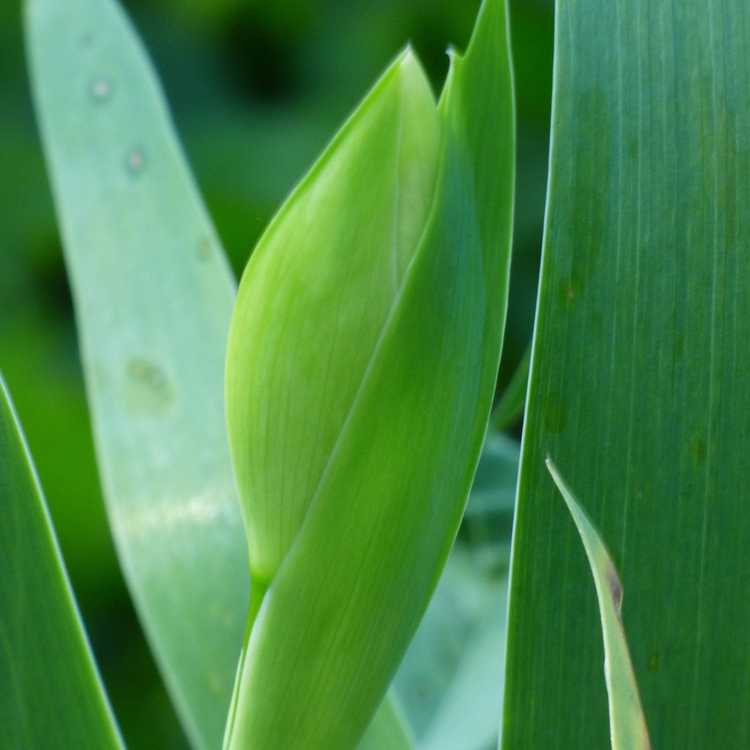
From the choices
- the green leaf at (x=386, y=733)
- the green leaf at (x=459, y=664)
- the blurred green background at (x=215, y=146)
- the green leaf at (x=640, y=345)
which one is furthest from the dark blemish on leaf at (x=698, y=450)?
the blurred green background at (x=215, y=146)

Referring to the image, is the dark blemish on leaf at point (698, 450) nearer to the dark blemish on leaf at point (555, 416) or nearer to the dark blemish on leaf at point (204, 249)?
the dark blemish on leaf at point (555, 416)

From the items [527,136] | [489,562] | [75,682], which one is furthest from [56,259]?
[75,682]

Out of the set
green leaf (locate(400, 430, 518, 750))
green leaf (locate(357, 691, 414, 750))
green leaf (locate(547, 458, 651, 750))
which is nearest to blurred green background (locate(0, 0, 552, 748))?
green leaf (locate(400, 430, 518, 750))

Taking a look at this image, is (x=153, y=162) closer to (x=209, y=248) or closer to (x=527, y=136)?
(x=209, y=248)

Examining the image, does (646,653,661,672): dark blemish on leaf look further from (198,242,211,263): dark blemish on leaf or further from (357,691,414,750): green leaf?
(198,242,211,263): dark blemish on leaf

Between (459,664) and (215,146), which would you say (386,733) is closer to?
(459,664)

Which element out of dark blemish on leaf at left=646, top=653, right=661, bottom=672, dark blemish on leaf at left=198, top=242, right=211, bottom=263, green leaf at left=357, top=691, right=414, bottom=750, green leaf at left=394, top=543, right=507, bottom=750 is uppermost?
dark blemish on leaf at left=198, top=242, right=211, bottom=263
